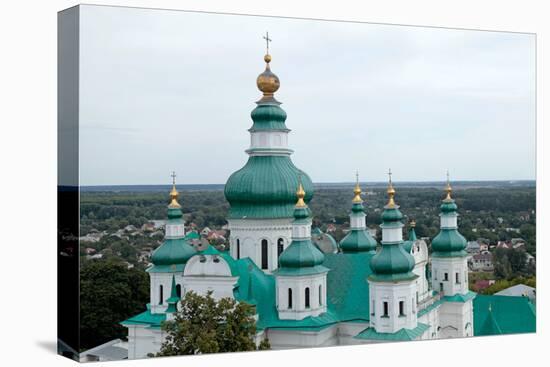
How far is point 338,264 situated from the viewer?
20.0 metres

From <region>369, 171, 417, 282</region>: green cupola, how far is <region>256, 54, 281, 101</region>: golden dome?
10.0 ft

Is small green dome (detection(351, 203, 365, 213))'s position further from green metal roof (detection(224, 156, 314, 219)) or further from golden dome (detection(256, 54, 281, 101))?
golden dome (detection(256, 54, 281, 101))

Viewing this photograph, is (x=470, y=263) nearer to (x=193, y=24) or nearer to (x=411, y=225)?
(x=411, y=225)

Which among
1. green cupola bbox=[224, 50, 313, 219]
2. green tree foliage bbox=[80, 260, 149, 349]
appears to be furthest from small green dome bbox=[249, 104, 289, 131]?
green tree foliage bbox=[80, 260, 149, 349]

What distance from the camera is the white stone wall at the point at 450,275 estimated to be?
2120cm

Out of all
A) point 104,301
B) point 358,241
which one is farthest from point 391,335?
point 104,301

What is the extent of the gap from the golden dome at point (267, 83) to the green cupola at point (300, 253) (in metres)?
2.32

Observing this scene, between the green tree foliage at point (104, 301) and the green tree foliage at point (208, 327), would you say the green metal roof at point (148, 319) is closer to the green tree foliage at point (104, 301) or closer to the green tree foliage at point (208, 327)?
the green tree foliage at point (104, 301)

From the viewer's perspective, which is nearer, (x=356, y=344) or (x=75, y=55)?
(x=75, y=55)

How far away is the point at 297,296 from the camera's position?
61.5 ft

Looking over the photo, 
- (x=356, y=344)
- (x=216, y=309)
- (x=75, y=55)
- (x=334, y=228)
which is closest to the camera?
(x=75, y=55)

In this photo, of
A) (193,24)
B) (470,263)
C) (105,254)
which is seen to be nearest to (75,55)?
(193,24)

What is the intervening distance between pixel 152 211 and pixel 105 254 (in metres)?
1.57

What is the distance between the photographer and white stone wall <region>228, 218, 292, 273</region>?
19.9m
